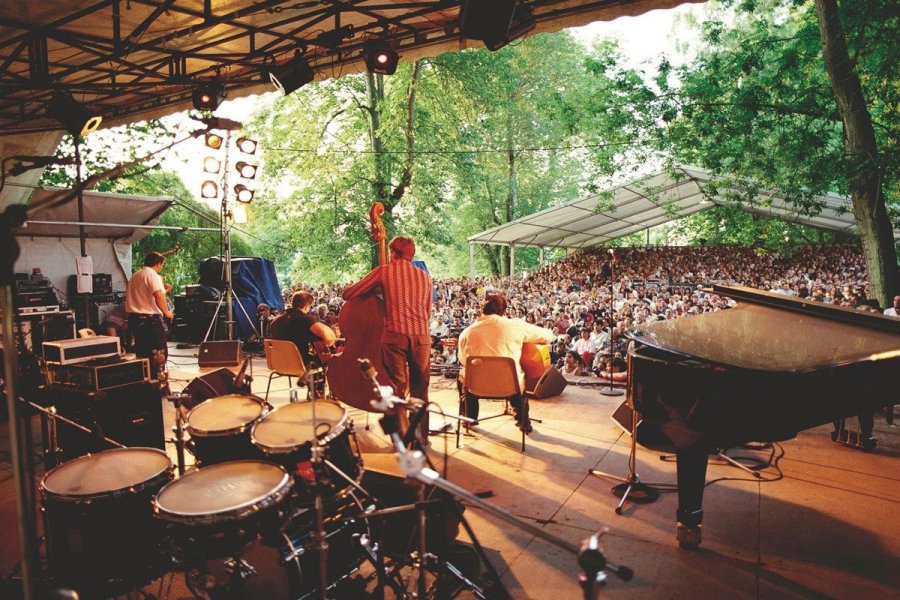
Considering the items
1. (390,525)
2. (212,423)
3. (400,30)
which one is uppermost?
(400,30)

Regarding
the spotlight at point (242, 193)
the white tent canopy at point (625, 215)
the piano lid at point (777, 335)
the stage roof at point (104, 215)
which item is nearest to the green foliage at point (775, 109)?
the white tent canopy at point (625, 215)

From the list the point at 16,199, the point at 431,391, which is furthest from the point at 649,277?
the point at 16,199

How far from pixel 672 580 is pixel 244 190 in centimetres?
648

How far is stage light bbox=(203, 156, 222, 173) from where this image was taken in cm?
691

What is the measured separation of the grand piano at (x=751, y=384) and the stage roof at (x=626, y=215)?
10.6 m

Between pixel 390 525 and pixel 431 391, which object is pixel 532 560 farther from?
pixel 431 391

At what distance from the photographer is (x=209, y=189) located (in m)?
6.99

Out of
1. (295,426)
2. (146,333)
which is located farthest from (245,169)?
(295,426)

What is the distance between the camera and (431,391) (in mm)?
6785

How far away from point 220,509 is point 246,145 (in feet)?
19.8

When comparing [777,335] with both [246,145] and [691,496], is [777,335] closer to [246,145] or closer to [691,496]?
[691,496]

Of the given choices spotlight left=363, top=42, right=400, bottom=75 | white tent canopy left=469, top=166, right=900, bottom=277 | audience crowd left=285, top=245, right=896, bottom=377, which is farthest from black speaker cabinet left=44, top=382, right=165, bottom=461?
white tent canopy left=469, top=166, right=900, bottom=277

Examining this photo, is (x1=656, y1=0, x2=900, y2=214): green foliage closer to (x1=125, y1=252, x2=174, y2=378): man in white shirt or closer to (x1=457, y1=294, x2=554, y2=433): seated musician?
(x1=457, y1=294, x2=554, y2=433): seated musician

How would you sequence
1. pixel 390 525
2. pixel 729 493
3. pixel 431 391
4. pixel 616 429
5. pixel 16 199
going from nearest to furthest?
pixel 390 525, pixel 729 493, pixel 616 429, pixel 431 391, pixel 16 199
